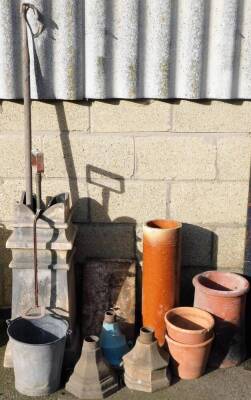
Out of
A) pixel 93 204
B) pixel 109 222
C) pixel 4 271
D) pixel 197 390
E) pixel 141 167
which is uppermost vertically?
pixel 141 167

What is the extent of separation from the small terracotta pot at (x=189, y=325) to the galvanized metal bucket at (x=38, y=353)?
708 millimetres

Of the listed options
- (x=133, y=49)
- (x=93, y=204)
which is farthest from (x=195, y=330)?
(x=133, y=49)

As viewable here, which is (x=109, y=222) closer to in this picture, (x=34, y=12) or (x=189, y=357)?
(x=189, y=357)

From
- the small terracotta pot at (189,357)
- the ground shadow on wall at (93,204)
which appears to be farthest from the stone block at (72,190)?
the small terracotta pot at (189,357)

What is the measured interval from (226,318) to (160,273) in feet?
1.78

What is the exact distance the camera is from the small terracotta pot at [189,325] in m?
3.16

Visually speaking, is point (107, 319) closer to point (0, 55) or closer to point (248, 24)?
point (0, 55)

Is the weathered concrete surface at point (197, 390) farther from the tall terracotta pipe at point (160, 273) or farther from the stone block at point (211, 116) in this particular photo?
the stone block at point (211, 116)

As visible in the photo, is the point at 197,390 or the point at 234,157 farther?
the point at 234,157

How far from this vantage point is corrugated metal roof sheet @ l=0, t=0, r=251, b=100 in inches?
132

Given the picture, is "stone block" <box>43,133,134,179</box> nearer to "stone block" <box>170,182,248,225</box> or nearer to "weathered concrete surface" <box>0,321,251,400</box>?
"stone block" <box>170,182,248,225</box>

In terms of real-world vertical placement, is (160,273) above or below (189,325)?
above

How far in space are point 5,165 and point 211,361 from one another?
2064 mm

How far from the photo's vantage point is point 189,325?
3.41m
